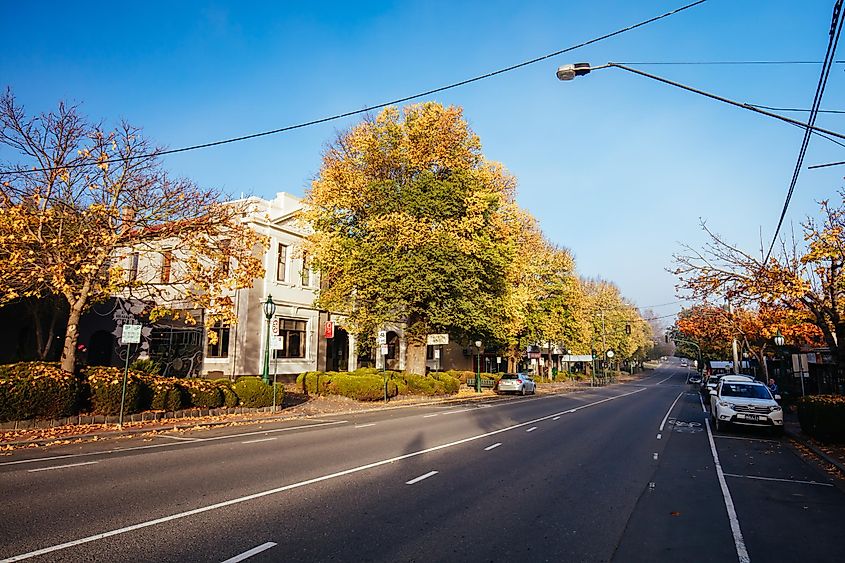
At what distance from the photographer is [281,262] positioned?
32500 mm

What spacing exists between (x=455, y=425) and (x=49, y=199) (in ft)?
45.8

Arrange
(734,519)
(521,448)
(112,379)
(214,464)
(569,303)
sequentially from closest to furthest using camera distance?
(734,519), (214,464), (521,448), (112,379), (569,303)

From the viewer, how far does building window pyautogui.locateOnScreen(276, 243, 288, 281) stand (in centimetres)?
3219

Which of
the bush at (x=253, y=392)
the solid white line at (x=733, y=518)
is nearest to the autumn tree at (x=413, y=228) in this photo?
the bush at (x=253, y=392)

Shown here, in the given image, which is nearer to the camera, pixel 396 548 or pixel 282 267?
pixel 396 548

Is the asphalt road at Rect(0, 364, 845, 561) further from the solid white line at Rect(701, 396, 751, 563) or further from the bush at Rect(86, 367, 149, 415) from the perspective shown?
the bush at Rect(86, 367, 149, 415)

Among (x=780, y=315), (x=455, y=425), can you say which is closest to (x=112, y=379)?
(x=455, y=425)

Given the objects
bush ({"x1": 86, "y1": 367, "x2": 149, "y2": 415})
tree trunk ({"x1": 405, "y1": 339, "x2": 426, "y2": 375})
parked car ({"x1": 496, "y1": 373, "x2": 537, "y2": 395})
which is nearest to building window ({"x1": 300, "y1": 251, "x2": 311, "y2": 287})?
tree trunk ({"x1": 405, "y1": 339, "x2": 426, "y2": 375})

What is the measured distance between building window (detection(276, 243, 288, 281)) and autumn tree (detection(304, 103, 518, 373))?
351cm

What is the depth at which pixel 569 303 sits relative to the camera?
4769 centimetres

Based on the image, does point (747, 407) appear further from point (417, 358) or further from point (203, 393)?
point (417, 358)

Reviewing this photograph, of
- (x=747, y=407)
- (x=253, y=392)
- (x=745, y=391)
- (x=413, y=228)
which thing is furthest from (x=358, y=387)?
(x=747, y=407)

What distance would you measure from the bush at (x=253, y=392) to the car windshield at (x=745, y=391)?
16.0m

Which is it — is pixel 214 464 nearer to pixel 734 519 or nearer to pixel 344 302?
pixel 734 519
